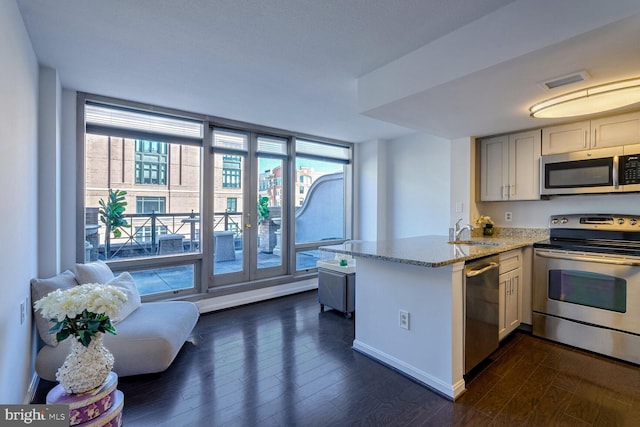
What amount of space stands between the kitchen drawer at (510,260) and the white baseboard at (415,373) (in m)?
1.16

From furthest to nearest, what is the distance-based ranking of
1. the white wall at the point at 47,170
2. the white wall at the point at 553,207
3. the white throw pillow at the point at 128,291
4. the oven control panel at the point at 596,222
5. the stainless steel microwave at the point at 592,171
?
the white wall at the point at 553,207
the oven control panel at the point at 596,222
the stainless steel microwave at the point at 592,171
the white throw pillow at the point at 128,291
the white wall at the point at 47,170

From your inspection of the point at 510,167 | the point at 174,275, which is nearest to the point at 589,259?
the point at 510,167

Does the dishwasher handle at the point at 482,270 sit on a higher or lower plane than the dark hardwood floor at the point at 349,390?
higher

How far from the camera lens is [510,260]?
2850mm

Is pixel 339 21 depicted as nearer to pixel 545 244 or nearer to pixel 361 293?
pixel 361 293

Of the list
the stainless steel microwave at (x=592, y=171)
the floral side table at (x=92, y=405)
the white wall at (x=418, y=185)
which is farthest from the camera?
the white wall at (x=418, y=185)

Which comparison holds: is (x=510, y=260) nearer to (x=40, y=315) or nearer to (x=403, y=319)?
(x=403, y=319)

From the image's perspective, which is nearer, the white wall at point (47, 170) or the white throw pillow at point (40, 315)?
the white throw pillow at point (40, 315)

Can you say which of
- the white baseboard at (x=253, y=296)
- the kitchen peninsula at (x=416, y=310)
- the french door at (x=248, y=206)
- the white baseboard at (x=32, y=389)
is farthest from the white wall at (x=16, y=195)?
the kitchen peninsula at (x=416, y=310)

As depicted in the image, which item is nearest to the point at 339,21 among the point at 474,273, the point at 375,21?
the point at 375,21

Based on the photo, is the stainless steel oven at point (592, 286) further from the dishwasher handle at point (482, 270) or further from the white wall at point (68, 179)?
the white wall at point (68, 179)

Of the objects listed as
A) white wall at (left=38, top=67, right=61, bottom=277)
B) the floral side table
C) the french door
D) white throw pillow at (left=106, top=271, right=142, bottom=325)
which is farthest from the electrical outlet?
white wall at (left=38, top=67, right=61, bottom=277)

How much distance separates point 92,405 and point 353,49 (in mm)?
2649

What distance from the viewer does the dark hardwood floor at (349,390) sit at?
72.1 inches
